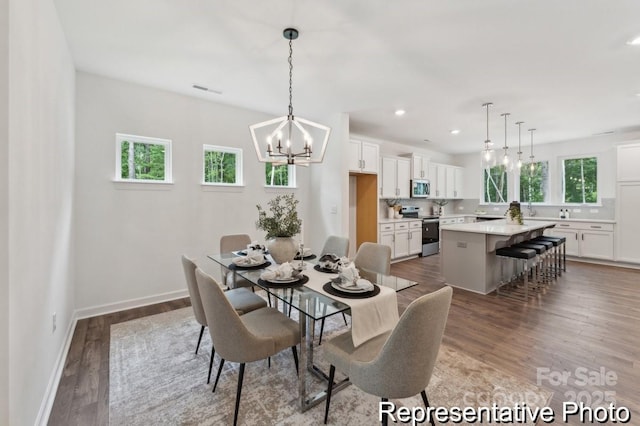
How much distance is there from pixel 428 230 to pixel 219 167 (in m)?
4.93

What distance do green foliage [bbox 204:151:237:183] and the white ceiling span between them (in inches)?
30.8

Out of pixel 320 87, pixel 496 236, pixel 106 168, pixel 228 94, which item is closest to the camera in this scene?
pixel 106 168

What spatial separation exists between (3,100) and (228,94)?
2.83 meters

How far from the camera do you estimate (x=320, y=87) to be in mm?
3617

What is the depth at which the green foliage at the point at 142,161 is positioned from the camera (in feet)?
11.7

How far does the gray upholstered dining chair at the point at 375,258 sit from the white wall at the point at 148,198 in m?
2.24

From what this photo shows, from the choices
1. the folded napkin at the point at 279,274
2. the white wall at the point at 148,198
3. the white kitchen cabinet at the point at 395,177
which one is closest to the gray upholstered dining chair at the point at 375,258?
the folded napkin at the point at 279,274

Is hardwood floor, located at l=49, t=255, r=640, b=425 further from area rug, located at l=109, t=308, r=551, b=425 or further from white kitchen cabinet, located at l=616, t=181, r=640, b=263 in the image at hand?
white kitchen cabinet, located at l=616, t=181, r=640, b=263

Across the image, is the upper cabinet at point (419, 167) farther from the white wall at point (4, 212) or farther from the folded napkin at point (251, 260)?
the white wall at point (4, 212)

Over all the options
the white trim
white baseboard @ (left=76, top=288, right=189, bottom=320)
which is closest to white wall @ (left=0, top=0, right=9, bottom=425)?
the white trim

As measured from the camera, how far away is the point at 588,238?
→ 5.92 m

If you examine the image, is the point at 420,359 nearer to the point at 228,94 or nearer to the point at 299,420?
the point at 299,420

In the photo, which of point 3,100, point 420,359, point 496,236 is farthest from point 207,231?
point 496,236

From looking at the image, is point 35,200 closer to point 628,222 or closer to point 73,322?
point 73,322
